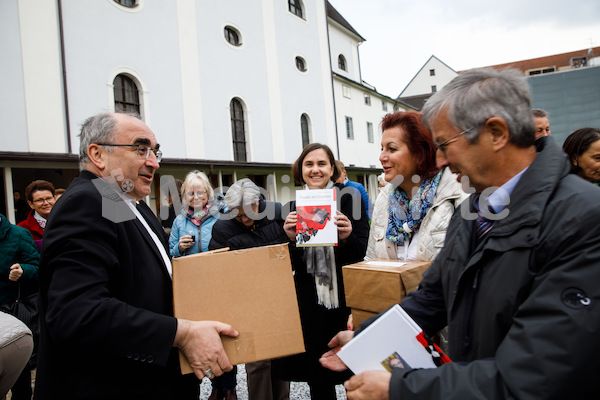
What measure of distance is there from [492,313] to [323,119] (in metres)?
20.9

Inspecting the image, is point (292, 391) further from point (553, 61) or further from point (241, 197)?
point (553, 61)

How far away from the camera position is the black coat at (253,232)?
3.34 metres

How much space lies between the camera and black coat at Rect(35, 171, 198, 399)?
1416mm

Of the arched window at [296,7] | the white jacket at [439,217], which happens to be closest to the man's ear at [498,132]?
the white jacket at [439,217]

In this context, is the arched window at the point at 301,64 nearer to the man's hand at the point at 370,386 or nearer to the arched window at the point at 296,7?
the arched window at the point at 296,7

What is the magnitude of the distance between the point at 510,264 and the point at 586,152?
286 cm

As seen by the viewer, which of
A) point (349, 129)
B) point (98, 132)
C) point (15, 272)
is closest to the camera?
point (98, 132)

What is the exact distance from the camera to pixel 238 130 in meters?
16.8

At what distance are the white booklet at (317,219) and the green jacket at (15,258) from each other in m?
2.69

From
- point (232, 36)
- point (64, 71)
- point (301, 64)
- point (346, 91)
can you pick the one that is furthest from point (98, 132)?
point (346, 91)

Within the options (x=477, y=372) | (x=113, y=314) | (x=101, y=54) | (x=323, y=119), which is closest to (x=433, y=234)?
(x=477, y=372)

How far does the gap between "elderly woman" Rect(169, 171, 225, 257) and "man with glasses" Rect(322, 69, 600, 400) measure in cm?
336

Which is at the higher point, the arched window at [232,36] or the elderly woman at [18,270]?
the arched window at [232,36]

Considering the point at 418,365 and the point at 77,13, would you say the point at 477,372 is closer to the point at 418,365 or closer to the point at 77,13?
the point at 418,365
